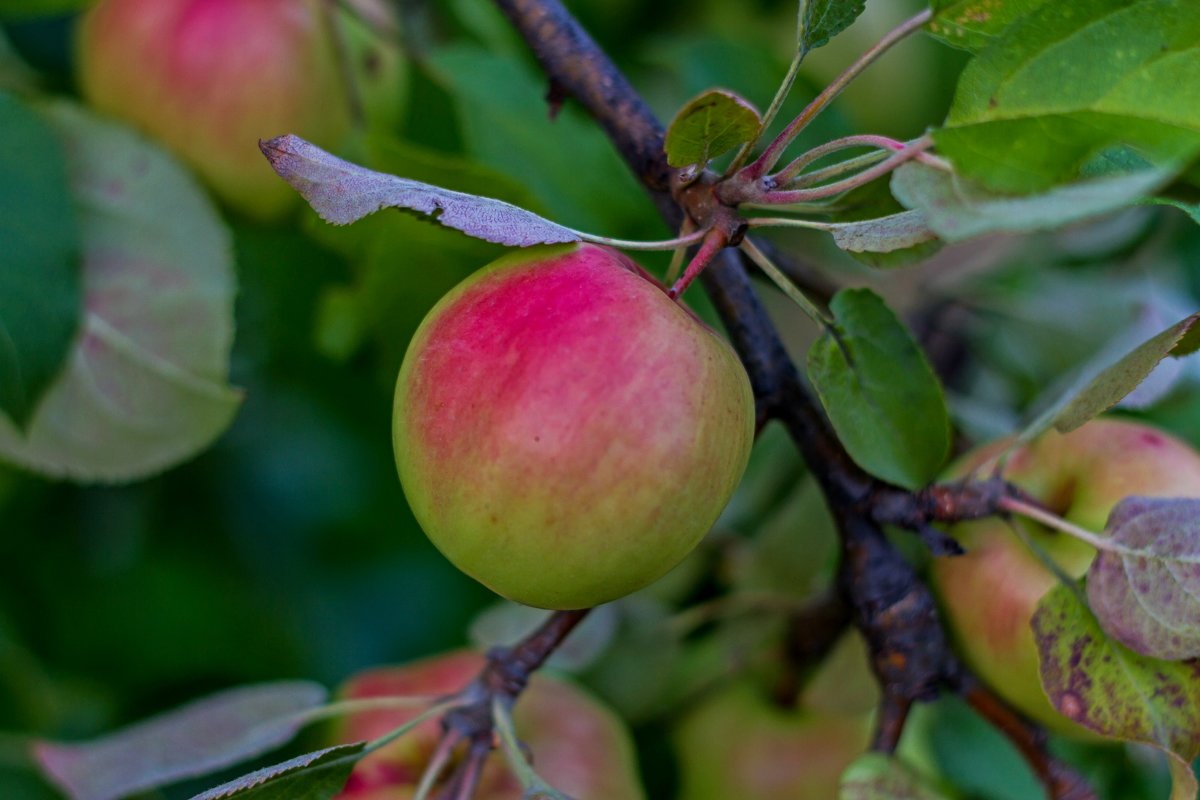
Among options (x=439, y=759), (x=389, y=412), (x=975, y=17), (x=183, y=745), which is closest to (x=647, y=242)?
(x=975, y=17)

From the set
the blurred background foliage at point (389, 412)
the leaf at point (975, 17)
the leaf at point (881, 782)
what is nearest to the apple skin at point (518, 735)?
the blurred background foliage at point (389, 412)

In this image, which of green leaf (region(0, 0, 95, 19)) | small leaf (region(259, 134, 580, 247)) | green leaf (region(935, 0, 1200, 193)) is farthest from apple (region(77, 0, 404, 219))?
green leaf (region(935, 0, 1200, 193))

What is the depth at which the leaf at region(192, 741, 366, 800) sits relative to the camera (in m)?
0.39

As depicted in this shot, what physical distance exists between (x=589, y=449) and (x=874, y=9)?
2.18 feet

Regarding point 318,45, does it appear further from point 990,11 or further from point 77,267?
point 990,11

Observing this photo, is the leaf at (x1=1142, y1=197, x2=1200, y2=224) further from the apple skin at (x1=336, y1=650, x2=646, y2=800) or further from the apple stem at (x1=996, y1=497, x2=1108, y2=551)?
the apple skin at (x1=336, y1=650, x2=646, y2=800)

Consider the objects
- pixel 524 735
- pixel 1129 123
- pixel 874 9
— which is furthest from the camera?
pixel 874 9

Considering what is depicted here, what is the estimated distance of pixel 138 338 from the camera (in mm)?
551

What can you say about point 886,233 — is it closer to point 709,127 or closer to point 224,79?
point 709,127

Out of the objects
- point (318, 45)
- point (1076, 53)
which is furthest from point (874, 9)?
point (1076, 53)

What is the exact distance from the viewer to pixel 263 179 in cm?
61

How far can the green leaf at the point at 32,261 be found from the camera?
1.59 ft

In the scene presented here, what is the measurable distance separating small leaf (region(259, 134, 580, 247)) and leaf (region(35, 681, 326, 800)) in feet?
0.90

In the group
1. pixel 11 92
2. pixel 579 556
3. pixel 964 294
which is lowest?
pixel 964 294
